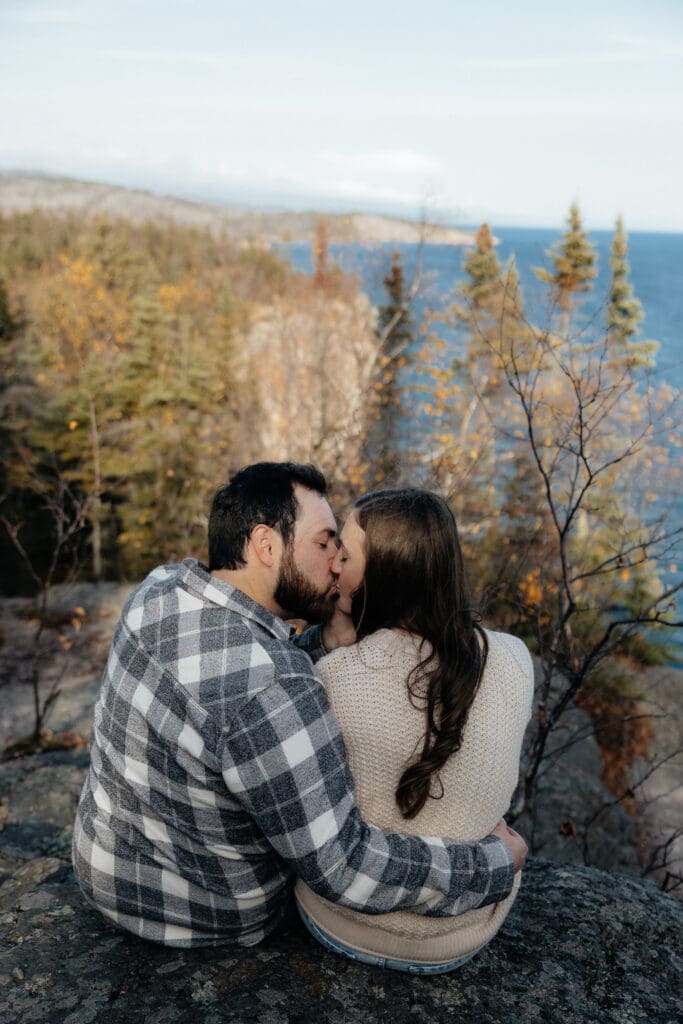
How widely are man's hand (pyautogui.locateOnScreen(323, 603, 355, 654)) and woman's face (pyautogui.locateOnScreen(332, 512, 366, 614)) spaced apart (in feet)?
0.27

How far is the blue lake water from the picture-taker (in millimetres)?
14283

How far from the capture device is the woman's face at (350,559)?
7.56 ft

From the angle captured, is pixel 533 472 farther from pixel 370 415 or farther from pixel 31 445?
pixel 31 445

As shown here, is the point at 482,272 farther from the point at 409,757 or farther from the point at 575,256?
the point at 409,757

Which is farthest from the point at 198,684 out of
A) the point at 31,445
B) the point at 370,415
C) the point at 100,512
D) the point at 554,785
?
the point at 31,445

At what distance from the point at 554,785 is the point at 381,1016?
9.97 meters

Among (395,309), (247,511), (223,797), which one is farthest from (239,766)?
(395,309)

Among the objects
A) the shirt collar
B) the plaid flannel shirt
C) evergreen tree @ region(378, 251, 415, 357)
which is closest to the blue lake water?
evergreen tree @ region(378, 251, 415, 357)

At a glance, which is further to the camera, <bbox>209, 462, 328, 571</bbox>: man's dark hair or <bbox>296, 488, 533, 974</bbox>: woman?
<bbox>209, 462, 328, 571</bbox>: man's dark hair

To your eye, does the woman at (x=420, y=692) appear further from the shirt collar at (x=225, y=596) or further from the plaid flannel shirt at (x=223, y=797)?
the shirt collar at (x=225, y=596)

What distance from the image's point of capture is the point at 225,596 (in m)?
2.29

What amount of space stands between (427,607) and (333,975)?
1217 mm

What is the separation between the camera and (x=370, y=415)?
52.1 feet

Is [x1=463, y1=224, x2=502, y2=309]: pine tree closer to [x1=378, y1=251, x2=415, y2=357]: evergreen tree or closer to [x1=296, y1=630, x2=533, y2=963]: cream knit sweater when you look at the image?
[x1=378, y1=251, x2=415, y2=357]: evergreen tree
